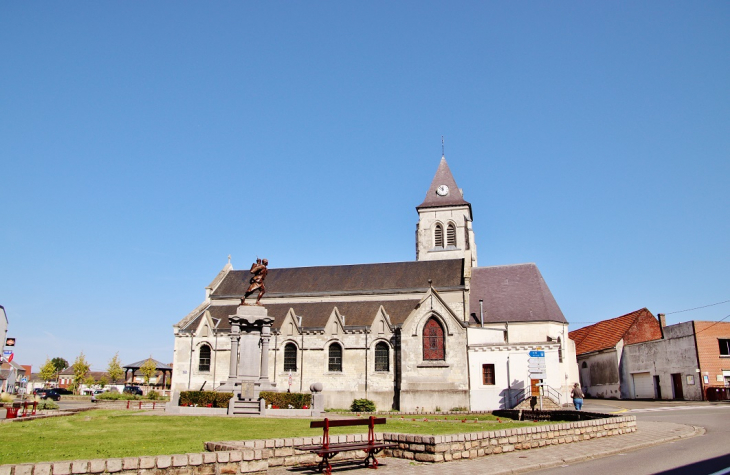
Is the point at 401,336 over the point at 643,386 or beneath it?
over

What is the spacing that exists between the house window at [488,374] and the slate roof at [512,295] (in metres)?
4.64

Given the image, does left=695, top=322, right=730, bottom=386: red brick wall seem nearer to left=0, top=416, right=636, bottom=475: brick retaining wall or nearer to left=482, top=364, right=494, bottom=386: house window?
left=482, top=364, right=494, bottom=386: house window

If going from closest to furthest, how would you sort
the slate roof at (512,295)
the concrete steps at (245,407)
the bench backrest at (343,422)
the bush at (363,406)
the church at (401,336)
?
the bench backrest at (343,422) → the concrete steps at (245,407) → the church at (401,336) → the bush at (363,406) → the slate roof at (512,295)

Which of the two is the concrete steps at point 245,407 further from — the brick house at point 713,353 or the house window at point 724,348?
the house window at point 724,348

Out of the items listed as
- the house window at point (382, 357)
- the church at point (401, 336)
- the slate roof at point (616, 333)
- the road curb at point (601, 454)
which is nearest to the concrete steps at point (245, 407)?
the church at point (401, 336)

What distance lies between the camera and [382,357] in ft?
125

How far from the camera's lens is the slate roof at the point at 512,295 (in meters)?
38.5

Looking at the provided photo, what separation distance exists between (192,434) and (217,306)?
3059cm

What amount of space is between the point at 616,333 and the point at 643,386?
529cm

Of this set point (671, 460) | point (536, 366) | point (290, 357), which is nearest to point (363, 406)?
point (290, 357)

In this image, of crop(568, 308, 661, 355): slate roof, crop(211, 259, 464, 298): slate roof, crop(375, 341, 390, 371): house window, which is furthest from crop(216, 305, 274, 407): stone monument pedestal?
crop(568, 308, 661, 355): slate roof

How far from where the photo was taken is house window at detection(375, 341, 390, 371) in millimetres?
37731

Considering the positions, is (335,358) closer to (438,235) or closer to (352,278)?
(352,278)

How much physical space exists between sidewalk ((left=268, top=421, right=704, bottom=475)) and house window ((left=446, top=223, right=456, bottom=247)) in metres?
35.9
